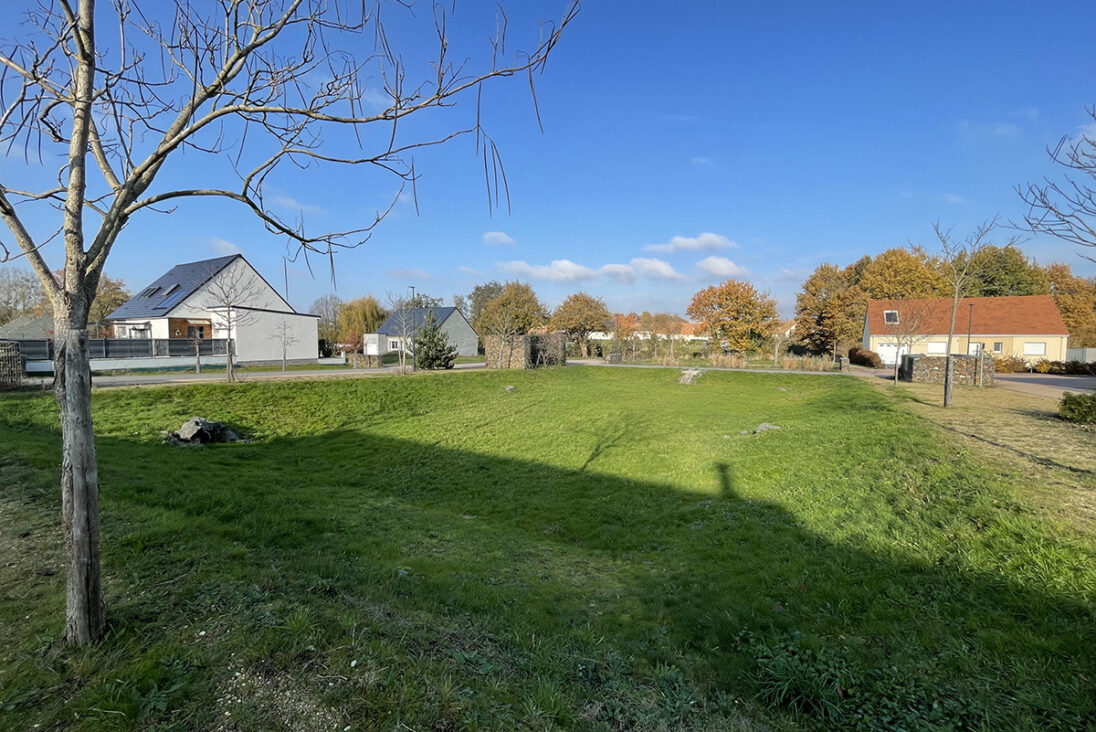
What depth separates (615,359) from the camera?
129ft

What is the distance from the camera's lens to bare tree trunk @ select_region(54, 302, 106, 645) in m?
2.35

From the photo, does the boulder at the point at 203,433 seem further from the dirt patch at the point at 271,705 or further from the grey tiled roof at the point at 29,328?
the grey tiled roof at the point at 29,328

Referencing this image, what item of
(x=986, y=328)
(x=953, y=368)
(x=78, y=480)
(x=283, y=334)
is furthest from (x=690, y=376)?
(x=78, y=480)

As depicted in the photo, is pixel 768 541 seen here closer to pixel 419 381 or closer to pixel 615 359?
pixel 419 381

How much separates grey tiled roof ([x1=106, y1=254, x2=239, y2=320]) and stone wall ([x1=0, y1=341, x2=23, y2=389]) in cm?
1540

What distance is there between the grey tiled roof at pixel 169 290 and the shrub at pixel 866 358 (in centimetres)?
4346

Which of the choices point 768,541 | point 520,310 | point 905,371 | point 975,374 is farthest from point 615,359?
point 768,541

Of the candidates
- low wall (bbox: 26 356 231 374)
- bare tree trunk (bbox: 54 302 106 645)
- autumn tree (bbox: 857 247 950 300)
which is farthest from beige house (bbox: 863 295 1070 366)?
low wall (bbox: 26 356 231 374)

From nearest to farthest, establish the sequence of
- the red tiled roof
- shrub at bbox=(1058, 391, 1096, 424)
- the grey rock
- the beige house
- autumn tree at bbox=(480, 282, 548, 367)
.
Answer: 1. shrub at bbox=(1058, 391, 1096, 424)
2. the grey rock
3. the beige house
4. the red tiled roof
5. autumn tree at bbox=(480, 282, 548, 367)

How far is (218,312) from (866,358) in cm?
4333

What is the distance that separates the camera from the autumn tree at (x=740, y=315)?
40.1 metres

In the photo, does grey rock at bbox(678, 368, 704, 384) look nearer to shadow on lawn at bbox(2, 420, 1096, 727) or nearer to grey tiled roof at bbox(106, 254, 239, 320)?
shadow on lawn at bbox(2, 420, 1096, 727)

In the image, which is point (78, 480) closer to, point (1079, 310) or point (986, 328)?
point (986, 328)

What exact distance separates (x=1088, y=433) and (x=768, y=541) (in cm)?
751
